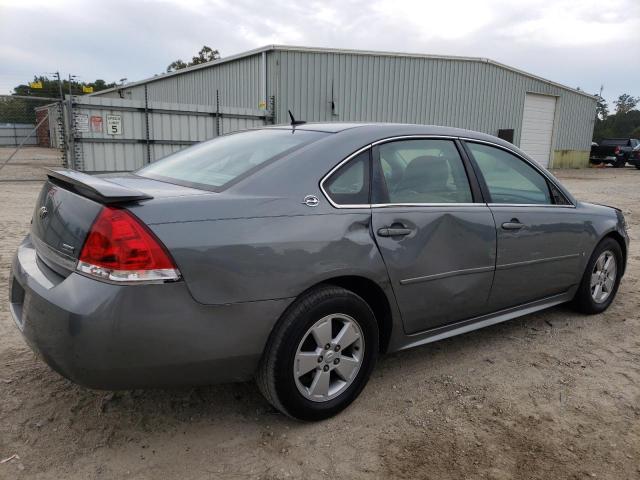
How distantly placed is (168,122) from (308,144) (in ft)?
37.6

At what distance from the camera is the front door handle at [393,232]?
268 centimetres

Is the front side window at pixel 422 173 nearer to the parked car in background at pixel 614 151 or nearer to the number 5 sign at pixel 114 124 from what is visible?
the number 5 sign at pixel 114 124

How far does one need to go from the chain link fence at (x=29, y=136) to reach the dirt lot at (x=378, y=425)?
985 centimetres

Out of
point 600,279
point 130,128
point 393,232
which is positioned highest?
point 130,128

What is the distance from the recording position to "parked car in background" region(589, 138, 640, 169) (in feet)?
91.6

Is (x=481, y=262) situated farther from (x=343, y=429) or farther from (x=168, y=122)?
(x=168, y=122)

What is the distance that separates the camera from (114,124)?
12.3 metres

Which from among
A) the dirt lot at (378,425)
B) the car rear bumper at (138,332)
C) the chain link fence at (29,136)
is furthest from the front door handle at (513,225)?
the chain link fence at (29,136)

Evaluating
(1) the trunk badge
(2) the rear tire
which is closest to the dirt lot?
(2) the rear tire

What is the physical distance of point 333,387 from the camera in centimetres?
266

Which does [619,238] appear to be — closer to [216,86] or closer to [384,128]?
[384,128]

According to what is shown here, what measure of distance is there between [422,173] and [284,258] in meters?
1.19

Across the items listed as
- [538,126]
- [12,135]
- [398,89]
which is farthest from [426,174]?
[12,135]

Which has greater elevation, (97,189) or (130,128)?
(130,128)
